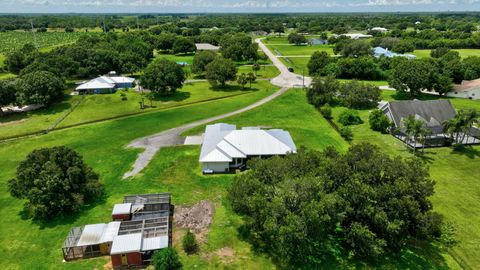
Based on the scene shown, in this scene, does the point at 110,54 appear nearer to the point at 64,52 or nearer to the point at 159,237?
the point at 64,52

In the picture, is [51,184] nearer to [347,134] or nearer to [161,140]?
[161,140]

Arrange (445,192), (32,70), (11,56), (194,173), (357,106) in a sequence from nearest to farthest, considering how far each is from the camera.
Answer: (445,192) < (194,173) < (357,106) < (32,70) < (11,56)

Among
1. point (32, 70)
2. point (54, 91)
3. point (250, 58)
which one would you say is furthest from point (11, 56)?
point (250, 58)

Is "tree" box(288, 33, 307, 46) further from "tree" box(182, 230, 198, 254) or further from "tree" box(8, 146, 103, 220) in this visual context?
"tree" box(182, 230, 198, 254)

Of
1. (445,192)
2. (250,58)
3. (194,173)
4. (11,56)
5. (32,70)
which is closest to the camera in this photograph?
(445,192)

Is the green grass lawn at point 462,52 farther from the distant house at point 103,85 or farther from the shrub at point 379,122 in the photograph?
the distant house at point 103,85

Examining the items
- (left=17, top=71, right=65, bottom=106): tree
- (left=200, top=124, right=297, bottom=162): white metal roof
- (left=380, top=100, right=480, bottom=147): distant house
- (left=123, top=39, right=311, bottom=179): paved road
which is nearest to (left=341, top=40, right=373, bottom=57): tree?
(left=123, top=39, right=311, bottom=179): paved road

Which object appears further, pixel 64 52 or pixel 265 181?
pixel 64 52
